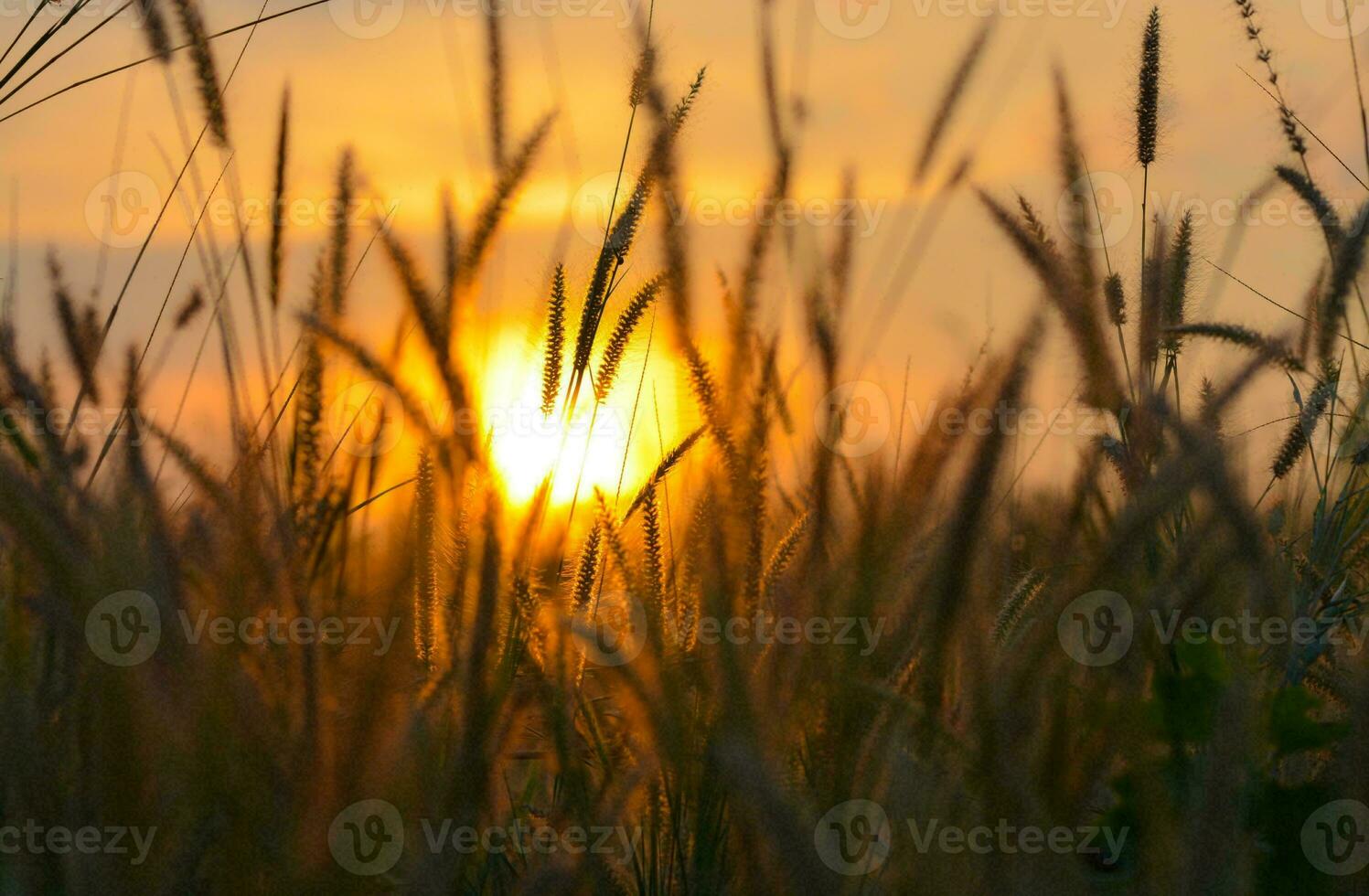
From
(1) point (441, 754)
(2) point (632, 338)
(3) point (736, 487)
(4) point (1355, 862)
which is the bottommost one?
(4) point (1355, 862)

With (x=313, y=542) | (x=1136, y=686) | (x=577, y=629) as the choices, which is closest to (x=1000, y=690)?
(x=1136, y=686)

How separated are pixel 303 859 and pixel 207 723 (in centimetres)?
12

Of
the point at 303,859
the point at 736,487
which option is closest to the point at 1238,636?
the point at 736,487

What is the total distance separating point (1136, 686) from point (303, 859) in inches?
23.2

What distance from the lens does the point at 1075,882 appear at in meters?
0.85

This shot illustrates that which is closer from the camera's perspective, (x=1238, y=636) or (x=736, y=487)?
(x=736, y=487)

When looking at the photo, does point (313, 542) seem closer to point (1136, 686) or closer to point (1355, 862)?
point (1136, 686)

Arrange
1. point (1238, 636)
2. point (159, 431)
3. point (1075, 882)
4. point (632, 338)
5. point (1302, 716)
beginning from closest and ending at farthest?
point (1075, 882)
point (159, 431)
point (1238, 636)
point (1302, 716)
point (632, 338)

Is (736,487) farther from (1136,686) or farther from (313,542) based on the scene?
(313,542)

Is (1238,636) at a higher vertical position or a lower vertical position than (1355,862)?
higher

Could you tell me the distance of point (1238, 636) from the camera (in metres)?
1.24

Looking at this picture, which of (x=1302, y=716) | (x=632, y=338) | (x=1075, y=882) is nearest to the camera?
(x=1075, y=882)

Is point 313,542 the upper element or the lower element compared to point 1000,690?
upper

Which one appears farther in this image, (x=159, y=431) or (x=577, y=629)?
(x=159, y=431)
